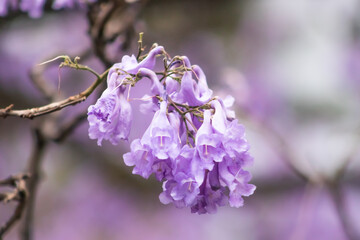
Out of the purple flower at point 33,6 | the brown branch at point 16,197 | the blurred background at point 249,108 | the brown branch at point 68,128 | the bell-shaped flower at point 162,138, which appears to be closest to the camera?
the bell-shaped flower at point 162,138

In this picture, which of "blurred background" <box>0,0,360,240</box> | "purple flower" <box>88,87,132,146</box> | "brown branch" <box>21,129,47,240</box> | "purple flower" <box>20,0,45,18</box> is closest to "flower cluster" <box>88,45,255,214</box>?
"purple flower" <box>88,87,132,146</box>

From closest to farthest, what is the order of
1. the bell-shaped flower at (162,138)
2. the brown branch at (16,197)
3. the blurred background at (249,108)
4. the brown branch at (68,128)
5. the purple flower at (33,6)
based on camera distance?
the bell-shaped flower at (162,138), the brown branch at (16,197), the purple flower at (33,6), the brown branch at (68,128), the blurred background at (249,108)

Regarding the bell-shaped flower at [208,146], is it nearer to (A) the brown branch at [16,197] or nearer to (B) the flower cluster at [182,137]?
(B) the flower cluster at [182,137]

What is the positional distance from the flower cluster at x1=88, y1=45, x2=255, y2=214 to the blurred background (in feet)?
6.57

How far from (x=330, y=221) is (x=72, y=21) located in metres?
2.15

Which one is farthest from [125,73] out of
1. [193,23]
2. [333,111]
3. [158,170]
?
[333,111]

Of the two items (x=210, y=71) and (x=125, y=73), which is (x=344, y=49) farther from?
(x=125, y=73)

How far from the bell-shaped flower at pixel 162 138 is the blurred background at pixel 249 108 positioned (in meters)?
2.07

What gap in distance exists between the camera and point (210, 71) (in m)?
3.54

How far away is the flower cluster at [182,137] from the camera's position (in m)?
0.76

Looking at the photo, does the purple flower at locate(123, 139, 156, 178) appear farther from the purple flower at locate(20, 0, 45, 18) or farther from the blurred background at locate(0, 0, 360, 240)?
the blurred background at locate(0, 0, 360, 240)

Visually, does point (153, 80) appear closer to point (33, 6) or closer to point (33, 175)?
point (33, 6)

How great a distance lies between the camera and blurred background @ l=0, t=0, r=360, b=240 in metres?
3.12

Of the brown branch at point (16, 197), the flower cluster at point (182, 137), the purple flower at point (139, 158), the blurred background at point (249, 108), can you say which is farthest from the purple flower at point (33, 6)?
the blurred background at point (249, 108)
